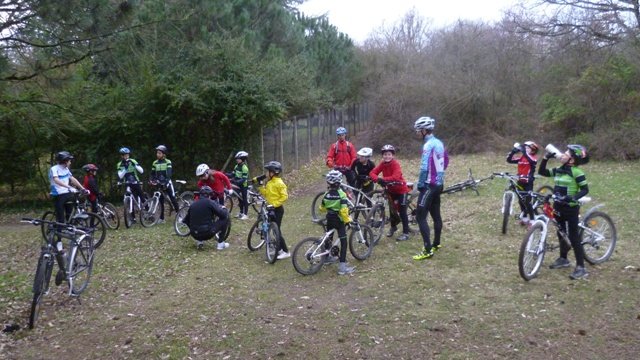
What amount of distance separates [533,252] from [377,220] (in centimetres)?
311

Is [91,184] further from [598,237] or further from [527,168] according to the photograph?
[598,237]

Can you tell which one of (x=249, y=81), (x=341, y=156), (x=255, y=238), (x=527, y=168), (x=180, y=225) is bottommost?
(x=255, y=238)

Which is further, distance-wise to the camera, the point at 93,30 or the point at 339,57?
the point at 339,57

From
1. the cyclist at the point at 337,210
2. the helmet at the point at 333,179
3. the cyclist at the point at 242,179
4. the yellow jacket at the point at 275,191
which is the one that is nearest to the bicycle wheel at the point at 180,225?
the cyclist at the point at 242,179

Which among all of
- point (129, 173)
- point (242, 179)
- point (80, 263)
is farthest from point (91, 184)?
point (80, 263)

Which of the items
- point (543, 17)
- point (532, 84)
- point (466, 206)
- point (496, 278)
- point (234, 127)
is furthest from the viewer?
point (532, 84)

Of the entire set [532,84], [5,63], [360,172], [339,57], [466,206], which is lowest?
[466,206]

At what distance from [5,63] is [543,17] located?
1953cm

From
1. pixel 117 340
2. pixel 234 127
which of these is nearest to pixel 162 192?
pixel 234 127

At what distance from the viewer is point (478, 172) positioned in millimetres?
17266

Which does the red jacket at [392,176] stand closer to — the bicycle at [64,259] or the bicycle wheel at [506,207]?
the bicycle wheel at [506,207]

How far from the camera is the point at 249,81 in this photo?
15227mm

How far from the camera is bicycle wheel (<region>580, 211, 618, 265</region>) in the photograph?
714 cm

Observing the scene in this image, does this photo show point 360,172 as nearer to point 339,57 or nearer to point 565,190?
point 565,190
